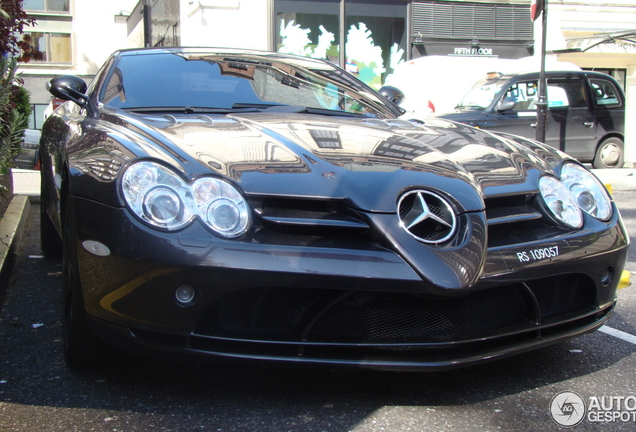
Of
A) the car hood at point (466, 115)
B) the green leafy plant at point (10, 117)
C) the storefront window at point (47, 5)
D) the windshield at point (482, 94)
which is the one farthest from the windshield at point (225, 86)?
the storefront window at point (47, 5)

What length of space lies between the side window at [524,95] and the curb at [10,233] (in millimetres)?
8208

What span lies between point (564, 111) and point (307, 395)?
36.3ft

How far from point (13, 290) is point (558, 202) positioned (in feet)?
9.65

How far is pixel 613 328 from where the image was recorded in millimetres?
3490

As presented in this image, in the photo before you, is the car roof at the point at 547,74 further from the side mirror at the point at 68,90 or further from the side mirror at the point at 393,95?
the side mirror at the point at 68,90

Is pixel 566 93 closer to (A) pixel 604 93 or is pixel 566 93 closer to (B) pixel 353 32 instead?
(A) pixel 604 93

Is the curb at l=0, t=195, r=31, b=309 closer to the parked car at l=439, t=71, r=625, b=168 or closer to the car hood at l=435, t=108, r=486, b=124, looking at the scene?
the car hood at l=435, t=108, r=486, b=124

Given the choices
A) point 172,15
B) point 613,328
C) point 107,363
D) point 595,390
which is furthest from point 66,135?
point 172,15

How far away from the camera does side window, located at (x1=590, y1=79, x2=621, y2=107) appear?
12.9 meters

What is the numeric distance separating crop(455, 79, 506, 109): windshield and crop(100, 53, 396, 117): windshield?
8416 millimetres

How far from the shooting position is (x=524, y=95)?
12352mm

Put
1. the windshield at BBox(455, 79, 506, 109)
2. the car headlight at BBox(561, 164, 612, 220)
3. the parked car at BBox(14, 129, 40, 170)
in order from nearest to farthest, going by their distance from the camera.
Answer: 1. the car headlight at BBox(561, 164, 612, 220)
2. the parked car at BBox(14, 129, 40, 170)
3. the windshield at BBox(455, 79, 506, 109)

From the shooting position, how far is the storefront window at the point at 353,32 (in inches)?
733

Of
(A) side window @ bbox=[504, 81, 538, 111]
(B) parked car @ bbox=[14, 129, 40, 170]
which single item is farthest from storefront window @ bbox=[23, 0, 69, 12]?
(A) side window @ bbox=[504, 81, 538, 111]
